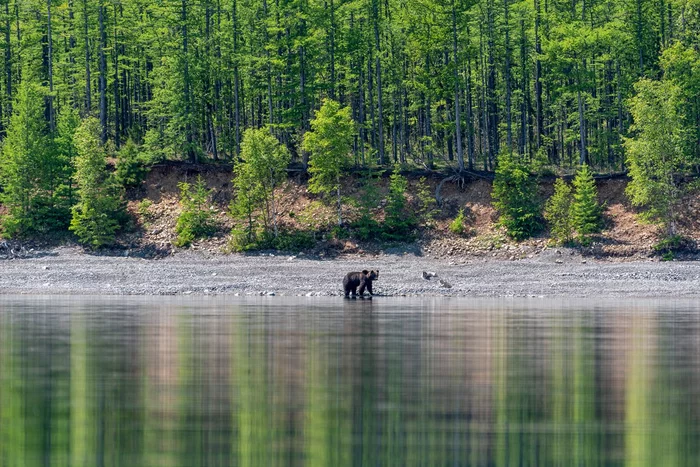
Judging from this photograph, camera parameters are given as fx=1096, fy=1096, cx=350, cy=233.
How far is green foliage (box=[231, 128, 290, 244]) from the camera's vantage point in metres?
61.2

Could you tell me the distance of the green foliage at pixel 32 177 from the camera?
209ft

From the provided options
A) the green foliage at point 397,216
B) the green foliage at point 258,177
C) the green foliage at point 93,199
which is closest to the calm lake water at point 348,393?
the green foliage at point 397,216

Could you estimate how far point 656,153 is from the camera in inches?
2280

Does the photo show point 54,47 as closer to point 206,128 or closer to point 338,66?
point 206,128

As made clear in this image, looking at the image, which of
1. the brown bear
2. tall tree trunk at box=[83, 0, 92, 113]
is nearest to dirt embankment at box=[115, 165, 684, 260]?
tall tree trunk at box=[83, 0, 92, 113]

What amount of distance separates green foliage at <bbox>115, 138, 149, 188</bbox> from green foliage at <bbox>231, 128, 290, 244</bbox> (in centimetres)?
823

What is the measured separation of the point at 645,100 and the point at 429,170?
13.7 m

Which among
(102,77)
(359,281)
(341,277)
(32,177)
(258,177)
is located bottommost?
(341,277)

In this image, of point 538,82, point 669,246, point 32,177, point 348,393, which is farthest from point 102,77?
point 348,393

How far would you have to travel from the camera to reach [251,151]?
202 ft

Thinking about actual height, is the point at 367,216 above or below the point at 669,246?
above

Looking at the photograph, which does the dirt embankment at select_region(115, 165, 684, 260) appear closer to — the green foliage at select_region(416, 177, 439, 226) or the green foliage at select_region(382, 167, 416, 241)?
the green foliage at select_region(416, 177, 439, 226)

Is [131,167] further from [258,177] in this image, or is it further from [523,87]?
[523,87]

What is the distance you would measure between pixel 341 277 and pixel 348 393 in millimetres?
35894
